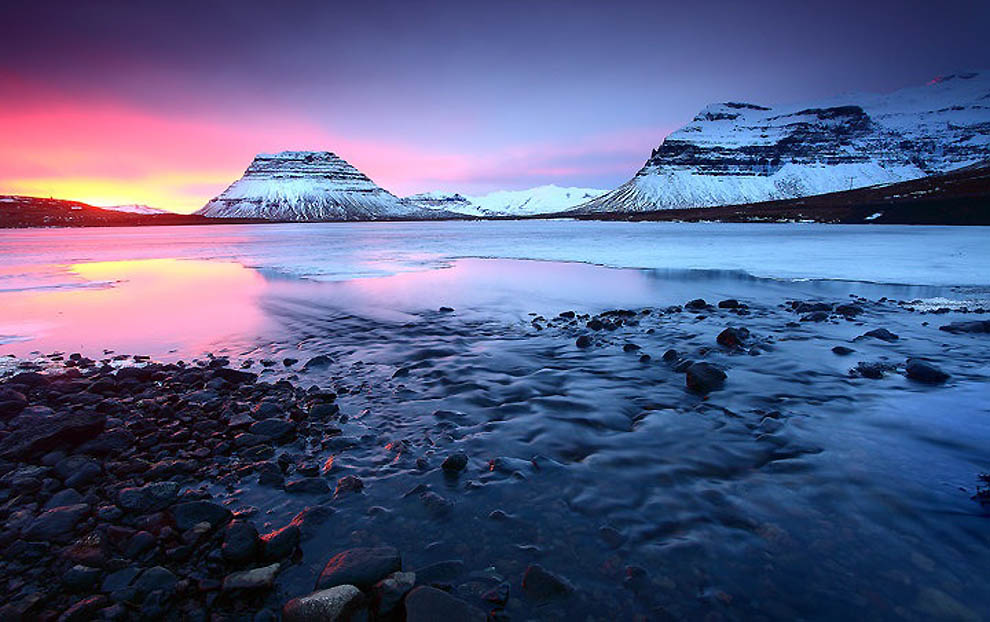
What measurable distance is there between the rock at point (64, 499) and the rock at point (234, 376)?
3443 mm

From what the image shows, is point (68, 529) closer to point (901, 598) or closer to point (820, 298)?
point (901, 598)

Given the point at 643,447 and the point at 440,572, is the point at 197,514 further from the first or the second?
the point at 643,447

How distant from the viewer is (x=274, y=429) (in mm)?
6602

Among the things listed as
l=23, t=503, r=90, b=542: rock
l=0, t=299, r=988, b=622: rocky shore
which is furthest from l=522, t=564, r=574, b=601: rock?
l=23, t=503, r=90, b=542: rock

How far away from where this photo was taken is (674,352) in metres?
9.79

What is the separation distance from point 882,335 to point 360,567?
11.9 metres

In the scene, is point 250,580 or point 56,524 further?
point 56,524

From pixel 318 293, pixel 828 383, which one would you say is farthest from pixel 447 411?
pixel 318 293

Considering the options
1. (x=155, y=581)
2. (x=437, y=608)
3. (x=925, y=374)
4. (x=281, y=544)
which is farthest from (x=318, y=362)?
(x=925, y=374)

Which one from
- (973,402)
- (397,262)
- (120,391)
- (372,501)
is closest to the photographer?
(372,501)

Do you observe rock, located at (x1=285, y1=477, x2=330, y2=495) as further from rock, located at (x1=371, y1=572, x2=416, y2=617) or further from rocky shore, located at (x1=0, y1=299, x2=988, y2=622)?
rock, located at (x1=371, y1=572, x2=416, y2=617)

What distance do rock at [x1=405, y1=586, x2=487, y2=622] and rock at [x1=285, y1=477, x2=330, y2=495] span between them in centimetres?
215

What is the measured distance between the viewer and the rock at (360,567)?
3.88 m

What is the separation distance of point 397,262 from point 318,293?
11911mm
